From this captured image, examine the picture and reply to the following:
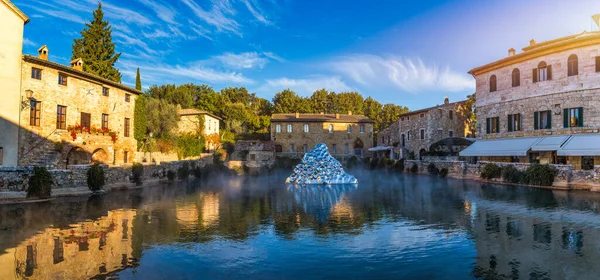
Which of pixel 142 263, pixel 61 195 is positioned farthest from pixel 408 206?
pixel 61 195

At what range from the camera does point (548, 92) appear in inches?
1084

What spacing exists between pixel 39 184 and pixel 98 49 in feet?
99.0

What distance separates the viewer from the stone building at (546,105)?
25156 mm

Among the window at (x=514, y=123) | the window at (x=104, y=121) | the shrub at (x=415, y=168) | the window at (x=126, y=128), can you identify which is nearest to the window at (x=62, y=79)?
the window at (x=104, y=121)

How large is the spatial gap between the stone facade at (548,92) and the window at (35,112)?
37.8 m

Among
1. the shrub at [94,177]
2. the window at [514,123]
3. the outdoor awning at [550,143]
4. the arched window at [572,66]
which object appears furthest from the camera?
the window at [514,123]

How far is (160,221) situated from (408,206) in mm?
11261

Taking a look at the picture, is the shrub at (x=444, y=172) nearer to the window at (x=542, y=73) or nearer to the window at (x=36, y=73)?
the window at (x=542, y=73)

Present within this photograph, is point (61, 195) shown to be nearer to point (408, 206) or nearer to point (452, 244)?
point (408, 206)

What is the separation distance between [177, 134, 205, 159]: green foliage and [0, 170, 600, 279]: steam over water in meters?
18.9

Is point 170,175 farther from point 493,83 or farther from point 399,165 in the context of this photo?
point 493,83

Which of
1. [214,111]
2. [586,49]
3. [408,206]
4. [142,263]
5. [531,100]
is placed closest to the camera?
[142,263]

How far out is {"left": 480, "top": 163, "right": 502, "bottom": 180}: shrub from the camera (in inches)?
1066

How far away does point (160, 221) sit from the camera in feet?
43.1
